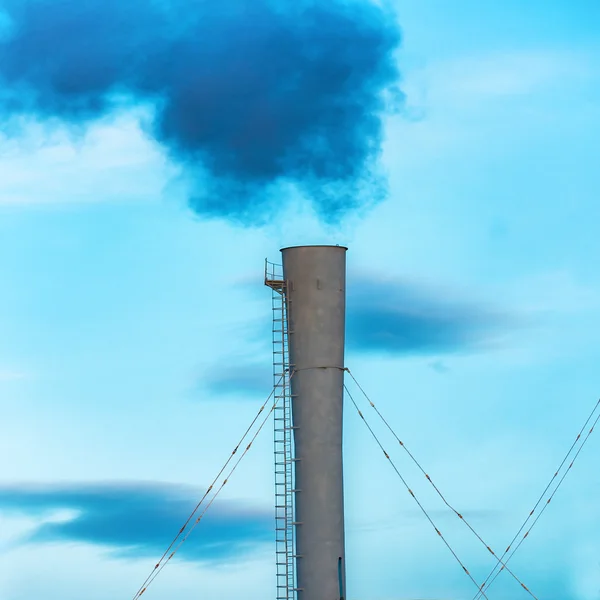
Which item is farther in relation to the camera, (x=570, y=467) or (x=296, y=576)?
(x=570, y=467)

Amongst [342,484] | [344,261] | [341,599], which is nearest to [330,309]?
[344,261]

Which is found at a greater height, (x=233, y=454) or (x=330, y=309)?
(x=330, y=309)

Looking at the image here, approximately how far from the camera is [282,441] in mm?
74312

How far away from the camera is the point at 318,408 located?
2921 inches

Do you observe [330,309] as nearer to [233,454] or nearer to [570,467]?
[233,454]

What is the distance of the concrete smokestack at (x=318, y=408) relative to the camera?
7325 centimetres

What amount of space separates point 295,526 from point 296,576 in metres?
2.12

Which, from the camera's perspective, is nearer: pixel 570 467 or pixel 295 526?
pixel 295 526

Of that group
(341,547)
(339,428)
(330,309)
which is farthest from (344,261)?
(341,547)

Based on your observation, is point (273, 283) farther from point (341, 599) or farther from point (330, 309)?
point (341, 599)

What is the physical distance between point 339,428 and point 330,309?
5.22m

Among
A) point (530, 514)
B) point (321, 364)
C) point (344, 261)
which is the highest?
point (344, 261)

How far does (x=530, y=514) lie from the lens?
77.8 metres

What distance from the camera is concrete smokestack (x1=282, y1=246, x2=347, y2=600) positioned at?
73250 mm
